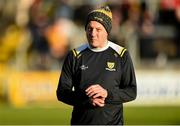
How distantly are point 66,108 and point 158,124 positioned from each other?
16.5 ft

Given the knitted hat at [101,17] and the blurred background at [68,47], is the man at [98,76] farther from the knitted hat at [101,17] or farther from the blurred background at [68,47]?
the blurred background at [68,47]

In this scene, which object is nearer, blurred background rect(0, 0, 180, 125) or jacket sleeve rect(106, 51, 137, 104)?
jacket sleeve rect(106, 51, 137, 104)

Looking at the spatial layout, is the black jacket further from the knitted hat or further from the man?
the knitted hat

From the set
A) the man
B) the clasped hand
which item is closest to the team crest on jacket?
the man

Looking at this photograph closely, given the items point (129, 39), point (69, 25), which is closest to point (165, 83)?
point (129, 39)

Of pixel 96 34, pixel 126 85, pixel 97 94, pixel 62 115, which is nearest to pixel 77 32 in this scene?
pixel 62 115

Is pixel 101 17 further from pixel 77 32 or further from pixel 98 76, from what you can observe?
pixel 77 32

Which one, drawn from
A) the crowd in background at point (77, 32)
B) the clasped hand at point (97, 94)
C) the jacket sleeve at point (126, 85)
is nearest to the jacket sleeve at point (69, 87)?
the clasped hand at point (97, 94)

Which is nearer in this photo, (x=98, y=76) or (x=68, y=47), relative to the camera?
(x=98, y=76)

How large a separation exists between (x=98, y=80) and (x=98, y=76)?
49mm

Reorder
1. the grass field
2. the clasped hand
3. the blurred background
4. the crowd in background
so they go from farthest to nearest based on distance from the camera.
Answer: the crowd in background → the blurred background → the grass field → the clasped hand

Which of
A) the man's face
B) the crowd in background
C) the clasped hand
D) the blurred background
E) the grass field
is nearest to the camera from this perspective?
the clasped hand

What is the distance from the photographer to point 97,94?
6750mm

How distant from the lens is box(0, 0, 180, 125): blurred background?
21.1m
